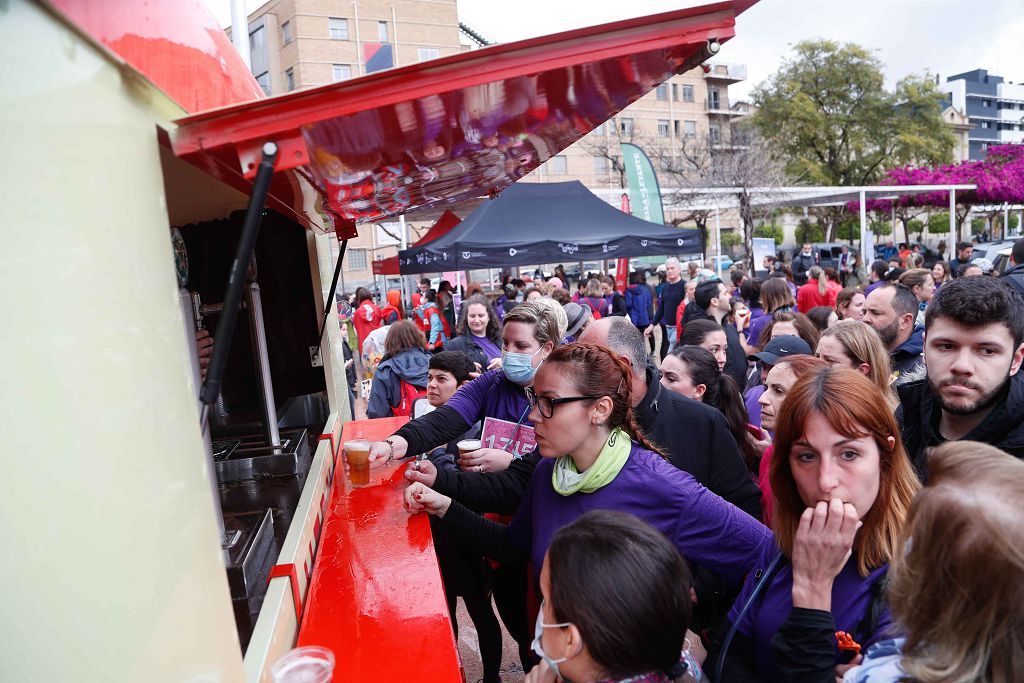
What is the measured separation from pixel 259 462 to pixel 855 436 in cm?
233

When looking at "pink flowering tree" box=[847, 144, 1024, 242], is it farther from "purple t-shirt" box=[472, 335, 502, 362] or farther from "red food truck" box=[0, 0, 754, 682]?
"red food truck" box=[0, 0, 754, 682]

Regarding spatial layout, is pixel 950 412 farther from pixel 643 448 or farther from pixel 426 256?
pixel 426 256

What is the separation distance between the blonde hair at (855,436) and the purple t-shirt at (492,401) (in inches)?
67.3

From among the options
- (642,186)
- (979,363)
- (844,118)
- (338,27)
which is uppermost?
(338,27)

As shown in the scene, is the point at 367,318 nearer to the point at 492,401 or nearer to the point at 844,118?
the point at 492,401

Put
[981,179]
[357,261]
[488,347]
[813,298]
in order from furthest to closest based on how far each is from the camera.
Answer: [357,261] → [981,179] → [813,298] → [488,347]

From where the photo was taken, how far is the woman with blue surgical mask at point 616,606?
57.4 inches

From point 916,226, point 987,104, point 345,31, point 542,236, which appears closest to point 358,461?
point 542,236

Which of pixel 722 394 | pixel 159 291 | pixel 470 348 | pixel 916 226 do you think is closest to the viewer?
pixel 159 291

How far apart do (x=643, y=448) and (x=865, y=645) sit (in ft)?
3.09

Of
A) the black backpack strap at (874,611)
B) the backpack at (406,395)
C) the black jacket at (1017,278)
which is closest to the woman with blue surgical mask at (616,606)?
the black backpack strap at (874,611)

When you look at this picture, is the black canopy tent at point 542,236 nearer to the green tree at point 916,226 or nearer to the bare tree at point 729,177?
the bare tree at point 729,177

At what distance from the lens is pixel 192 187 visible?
253 cm

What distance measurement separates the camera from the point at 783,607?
69.1 inches
